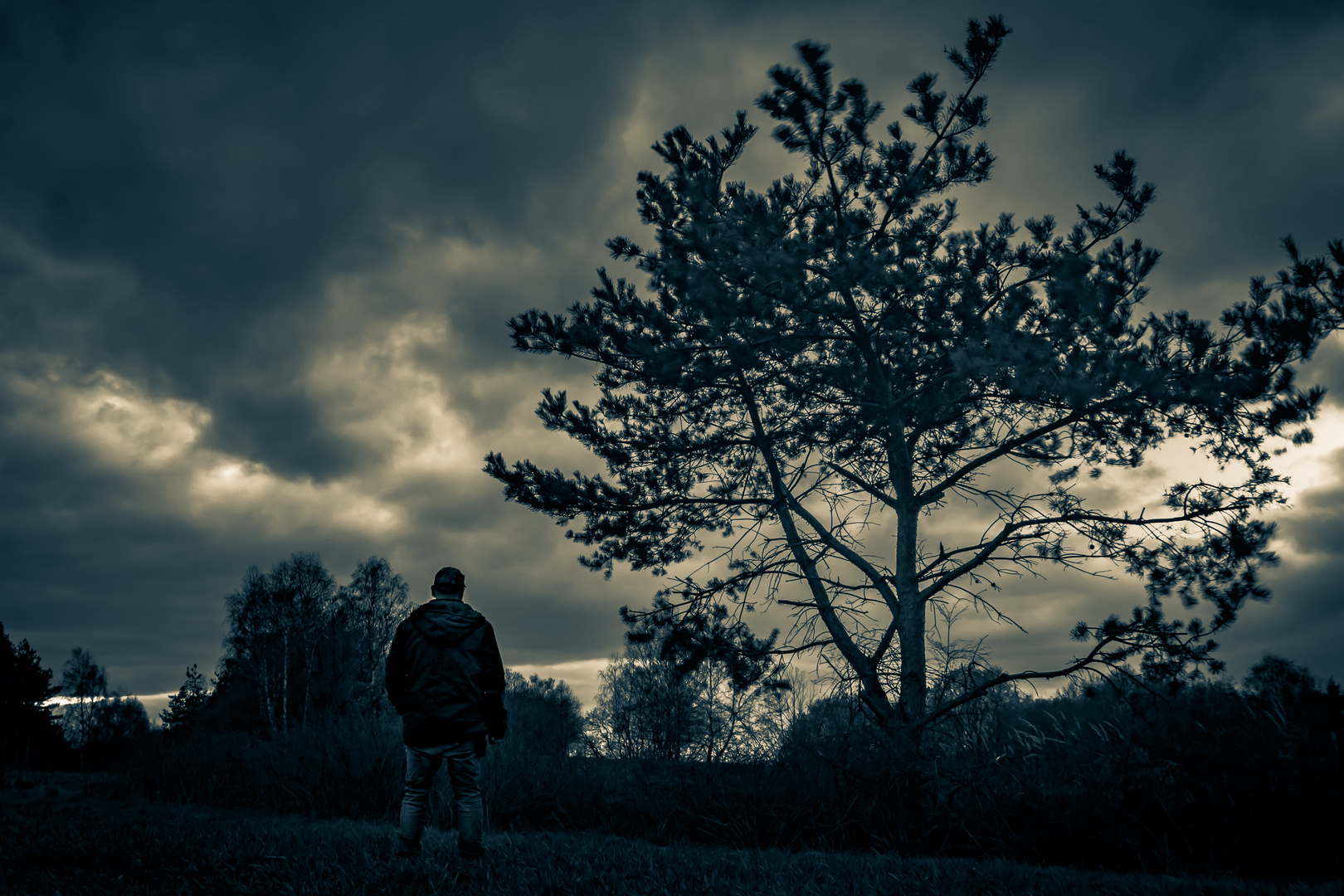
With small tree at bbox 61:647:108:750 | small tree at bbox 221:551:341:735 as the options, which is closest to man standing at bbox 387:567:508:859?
small tree at bbox 221:551:341:735

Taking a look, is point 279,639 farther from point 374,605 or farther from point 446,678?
point 446,678

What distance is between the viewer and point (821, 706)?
26.8 feet

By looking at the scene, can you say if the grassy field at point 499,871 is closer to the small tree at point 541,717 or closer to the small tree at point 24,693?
the small tree at point 541,717

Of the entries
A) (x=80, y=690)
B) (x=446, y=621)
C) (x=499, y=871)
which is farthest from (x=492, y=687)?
(x=80, y=690)

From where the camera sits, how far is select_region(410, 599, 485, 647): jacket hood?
202 inches

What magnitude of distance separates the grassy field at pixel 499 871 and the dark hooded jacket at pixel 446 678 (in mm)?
802

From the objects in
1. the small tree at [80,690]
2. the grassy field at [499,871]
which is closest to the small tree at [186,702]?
the small tree at [80,690]

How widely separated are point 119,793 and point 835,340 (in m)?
14.1

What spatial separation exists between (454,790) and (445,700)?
1.91ft

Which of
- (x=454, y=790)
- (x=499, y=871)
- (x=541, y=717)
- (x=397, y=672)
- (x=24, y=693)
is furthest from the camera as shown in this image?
(x=24, y=693)

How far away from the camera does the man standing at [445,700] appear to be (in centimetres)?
492

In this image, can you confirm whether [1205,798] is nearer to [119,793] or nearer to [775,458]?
[775,458]

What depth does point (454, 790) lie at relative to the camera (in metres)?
4.84

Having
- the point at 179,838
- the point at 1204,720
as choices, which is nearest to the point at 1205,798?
the point at 1204,720
